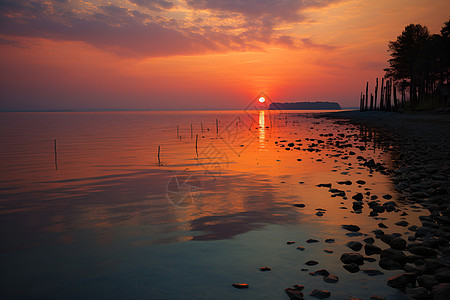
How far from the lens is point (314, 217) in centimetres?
931

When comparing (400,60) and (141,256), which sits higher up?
(400,60)

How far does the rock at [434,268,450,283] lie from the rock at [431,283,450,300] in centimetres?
40

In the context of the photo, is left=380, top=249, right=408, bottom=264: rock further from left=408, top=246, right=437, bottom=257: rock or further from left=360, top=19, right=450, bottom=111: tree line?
left=360, top=19, right=450, bottom=111: tree line

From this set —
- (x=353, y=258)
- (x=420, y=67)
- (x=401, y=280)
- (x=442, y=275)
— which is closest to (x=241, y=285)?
(x=353, y=258)

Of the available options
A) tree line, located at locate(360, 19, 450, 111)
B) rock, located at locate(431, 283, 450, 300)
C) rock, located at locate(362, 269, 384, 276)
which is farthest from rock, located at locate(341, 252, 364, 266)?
tree line, located at locate(360, 19, 450, 111)

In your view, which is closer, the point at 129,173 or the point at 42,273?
the point at 42,273

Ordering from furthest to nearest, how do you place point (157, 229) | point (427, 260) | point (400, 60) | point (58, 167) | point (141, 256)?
point (400, 60) < point (58, 167) < point (157, 229) < point (141, 256) < point (427, 260)

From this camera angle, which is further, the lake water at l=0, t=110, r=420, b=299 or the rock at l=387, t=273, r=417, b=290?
the lake water at l=0, t=110, r=420, b=299

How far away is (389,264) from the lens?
5.98 m

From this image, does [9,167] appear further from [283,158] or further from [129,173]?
[283,158]

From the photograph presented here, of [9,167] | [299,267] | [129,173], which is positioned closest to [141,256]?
[299,267]

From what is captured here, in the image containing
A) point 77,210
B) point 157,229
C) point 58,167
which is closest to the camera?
point 157,229

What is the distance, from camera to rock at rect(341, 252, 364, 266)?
6.21 metres

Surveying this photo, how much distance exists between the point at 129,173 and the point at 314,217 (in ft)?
41.3
